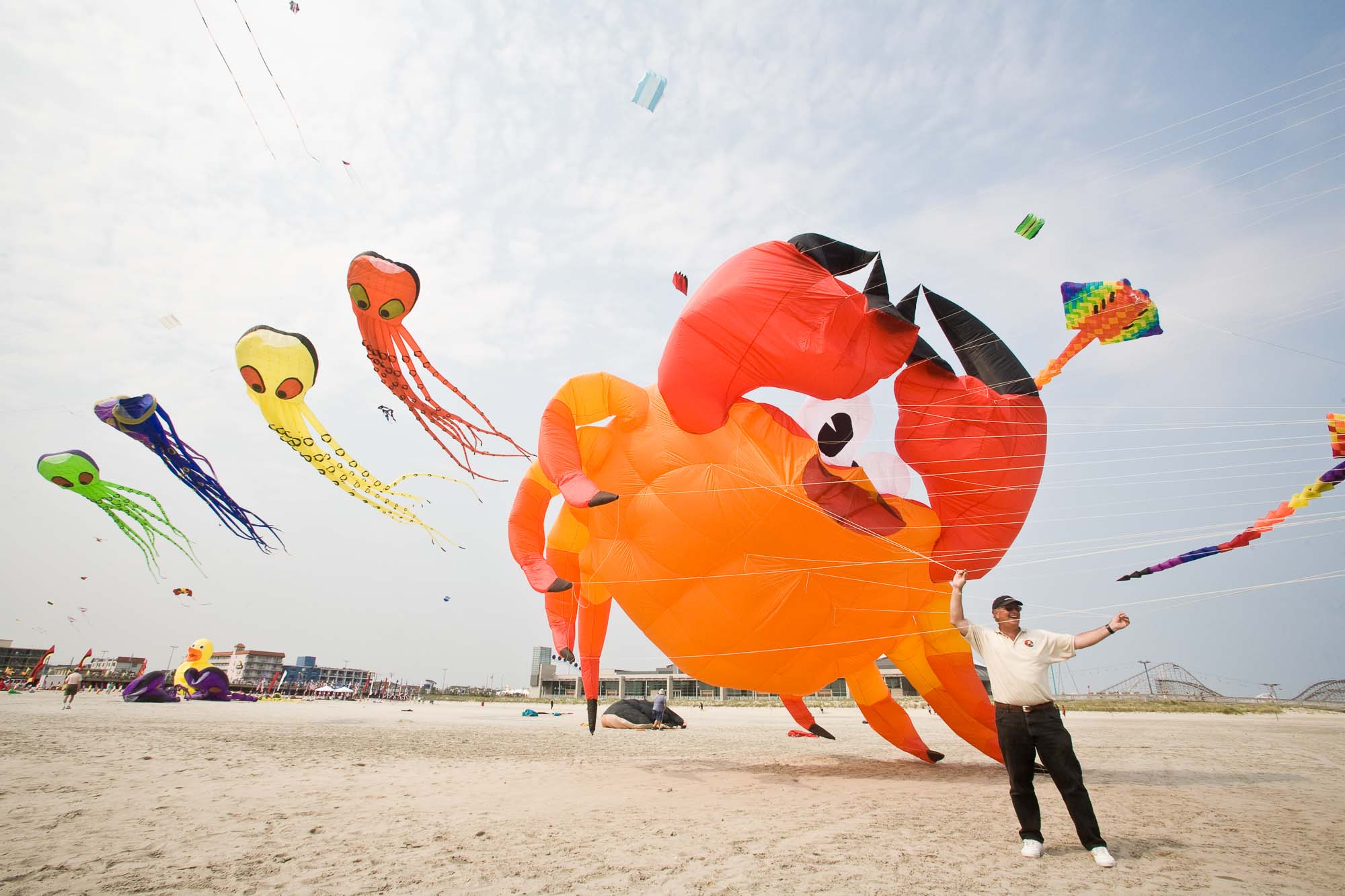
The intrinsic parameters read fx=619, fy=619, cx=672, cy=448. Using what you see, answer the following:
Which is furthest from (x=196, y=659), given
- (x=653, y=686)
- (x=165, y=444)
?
(x=653, y=686)

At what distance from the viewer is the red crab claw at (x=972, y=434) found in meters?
6.70

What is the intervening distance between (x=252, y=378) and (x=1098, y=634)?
12.0 meters

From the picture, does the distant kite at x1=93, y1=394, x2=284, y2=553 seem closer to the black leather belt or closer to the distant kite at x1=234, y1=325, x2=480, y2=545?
the distant kite at x1=234, y1=325, x2=480, y2=545

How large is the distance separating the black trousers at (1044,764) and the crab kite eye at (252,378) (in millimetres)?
11442

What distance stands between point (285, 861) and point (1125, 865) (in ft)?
16.5

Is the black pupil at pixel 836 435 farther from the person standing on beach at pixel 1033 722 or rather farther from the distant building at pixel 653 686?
the distant building at pixel 653 686

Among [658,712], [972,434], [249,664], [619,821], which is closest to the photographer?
[619,821]

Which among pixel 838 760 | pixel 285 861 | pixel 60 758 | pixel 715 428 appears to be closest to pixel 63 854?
pixel 285 861

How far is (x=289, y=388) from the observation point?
34.8 ft

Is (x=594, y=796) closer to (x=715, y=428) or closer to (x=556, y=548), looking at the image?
(x=556, y=548)

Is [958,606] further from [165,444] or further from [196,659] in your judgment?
[196,659]

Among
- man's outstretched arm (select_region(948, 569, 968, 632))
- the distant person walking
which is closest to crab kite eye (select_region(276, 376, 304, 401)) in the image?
man's outstretched arm (select_region(948, 569, 968, 632))

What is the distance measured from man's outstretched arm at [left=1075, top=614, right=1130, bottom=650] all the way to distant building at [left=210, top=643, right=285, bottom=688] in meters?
103

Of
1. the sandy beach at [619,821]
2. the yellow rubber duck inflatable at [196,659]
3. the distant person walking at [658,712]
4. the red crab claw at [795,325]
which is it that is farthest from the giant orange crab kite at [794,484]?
the yellow rubber duck inflatable at [196,659]
